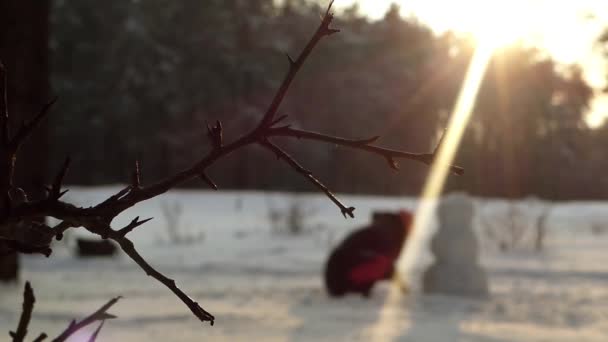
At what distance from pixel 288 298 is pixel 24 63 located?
292cm

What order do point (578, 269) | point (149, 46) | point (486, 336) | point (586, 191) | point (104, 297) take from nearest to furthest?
point (486, 336), point (104, 297), point (578, 269), point (149, 46), point (586, 191)

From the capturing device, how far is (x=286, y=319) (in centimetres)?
493

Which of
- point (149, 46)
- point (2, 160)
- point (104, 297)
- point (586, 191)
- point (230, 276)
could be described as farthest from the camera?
point (586, 191)

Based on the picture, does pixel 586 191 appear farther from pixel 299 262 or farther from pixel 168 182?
pixel 168 182

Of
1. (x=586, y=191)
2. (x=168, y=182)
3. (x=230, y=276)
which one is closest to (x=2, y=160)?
A: (x=168, y=182)

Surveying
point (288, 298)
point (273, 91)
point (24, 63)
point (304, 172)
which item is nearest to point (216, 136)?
point (304, 172)

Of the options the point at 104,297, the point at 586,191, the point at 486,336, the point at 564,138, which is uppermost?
the point at 564,138

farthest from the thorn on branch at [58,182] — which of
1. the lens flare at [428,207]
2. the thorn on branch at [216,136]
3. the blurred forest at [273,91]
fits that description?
the blurred forest at [273,91]

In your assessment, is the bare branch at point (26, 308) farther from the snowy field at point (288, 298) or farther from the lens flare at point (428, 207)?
the snowy field at point (288, 298)

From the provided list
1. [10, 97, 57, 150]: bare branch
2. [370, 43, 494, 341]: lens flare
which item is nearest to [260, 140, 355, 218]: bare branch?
[370, 43, 494, 341]: lens flare

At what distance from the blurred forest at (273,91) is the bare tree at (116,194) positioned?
23.6 metres

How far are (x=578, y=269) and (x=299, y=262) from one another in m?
3.05

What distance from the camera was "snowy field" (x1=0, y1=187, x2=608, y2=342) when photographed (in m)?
4.55

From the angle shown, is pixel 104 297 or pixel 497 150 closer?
pixel 104 297
